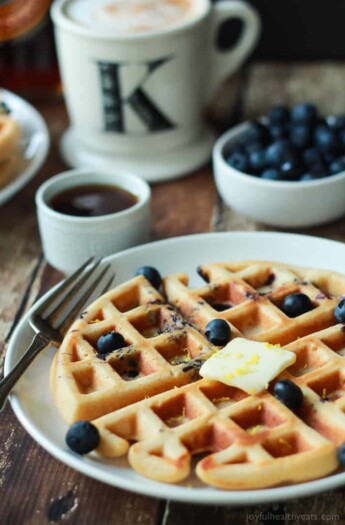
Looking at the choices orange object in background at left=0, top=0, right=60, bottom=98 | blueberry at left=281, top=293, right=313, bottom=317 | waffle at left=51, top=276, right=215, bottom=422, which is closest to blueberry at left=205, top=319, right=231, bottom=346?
waffle at left=51, top=276, right=215, bottom=422

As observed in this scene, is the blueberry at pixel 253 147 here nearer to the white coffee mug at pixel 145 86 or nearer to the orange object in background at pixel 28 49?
the white coffee mug at pixel 145 86

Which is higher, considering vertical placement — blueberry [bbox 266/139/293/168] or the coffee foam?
the coffee foam

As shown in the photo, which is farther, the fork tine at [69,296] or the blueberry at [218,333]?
the fork tine at [69,296]

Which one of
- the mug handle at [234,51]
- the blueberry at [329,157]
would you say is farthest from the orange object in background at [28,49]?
the blueberry at [329,157]

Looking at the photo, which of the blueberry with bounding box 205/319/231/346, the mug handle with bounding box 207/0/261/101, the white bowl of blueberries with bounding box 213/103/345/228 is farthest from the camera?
the mug handle with bounding box 207/0/261/101

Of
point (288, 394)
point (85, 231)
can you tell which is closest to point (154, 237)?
point (85, 231)

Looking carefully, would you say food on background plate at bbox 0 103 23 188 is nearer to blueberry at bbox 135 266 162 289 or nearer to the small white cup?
the small white cup
